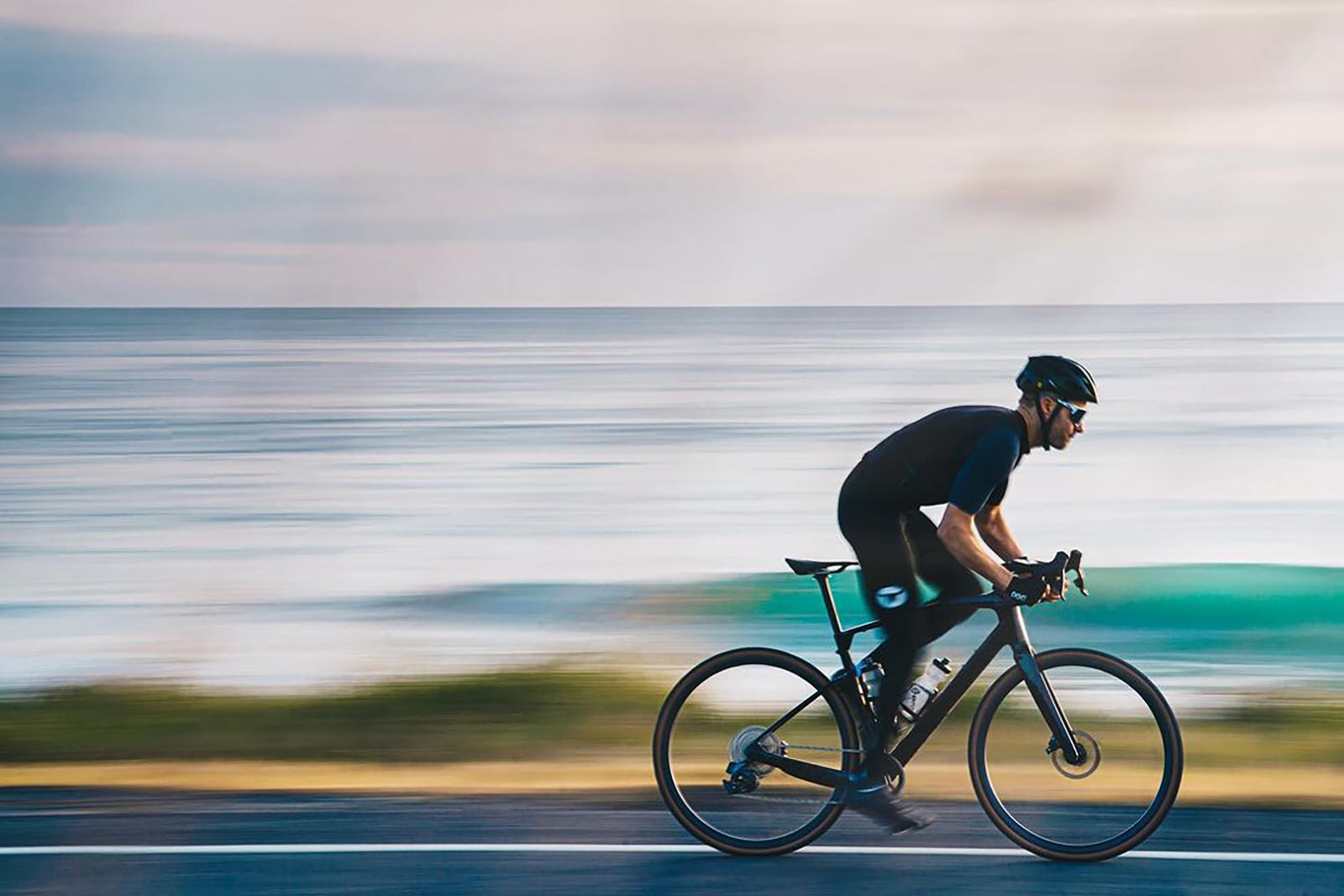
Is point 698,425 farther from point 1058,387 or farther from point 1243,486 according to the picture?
point 1058,387

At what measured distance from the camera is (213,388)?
48.3 m

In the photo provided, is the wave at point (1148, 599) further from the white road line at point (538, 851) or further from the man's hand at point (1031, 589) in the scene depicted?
the man's hand at point (1031, 589)

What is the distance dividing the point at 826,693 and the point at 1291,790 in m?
1.96

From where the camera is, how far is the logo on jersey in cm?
463

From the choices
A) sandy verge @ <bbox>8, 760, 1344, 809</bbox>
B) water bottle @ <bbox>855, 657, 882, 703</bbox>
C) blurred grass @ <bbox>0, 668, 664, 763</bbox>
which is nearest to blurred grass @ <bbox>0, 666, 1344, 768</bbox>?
blurred grass @ <bbox>0, 668, 664, 763</bbox>

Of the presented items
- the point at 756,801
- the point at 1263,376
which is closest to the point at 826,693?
the point at 756,801

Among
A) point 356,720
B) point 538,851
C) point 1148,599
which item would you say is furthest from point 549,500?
point 538,851

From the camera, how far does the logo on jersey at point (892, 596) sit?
15.2ft

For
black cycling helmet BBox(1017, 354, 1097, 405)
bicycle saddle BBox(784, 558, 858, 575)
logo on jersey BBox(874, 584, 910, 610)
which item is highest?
black cycling helmet BBox(1017, 354, 1097, 405)

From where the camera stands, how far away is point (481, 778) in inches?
231

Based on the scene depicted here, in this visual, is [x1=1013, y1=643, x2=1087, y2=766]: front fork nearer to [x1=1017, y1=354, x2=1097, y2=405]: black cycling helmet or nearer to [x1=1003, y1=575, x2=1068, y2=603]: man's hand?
[x1=1003, y1=575, x2=1068, y2=603]: man's hand

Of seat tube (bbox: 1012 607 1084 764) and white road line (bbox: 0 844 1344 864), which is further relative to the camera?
white road line (bbox: 0 844 1344 864)

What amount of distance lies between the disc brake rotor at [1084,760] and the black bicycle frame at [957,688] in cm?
1

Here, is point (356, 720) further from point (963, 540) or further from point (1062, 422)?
point (1062, 422)
